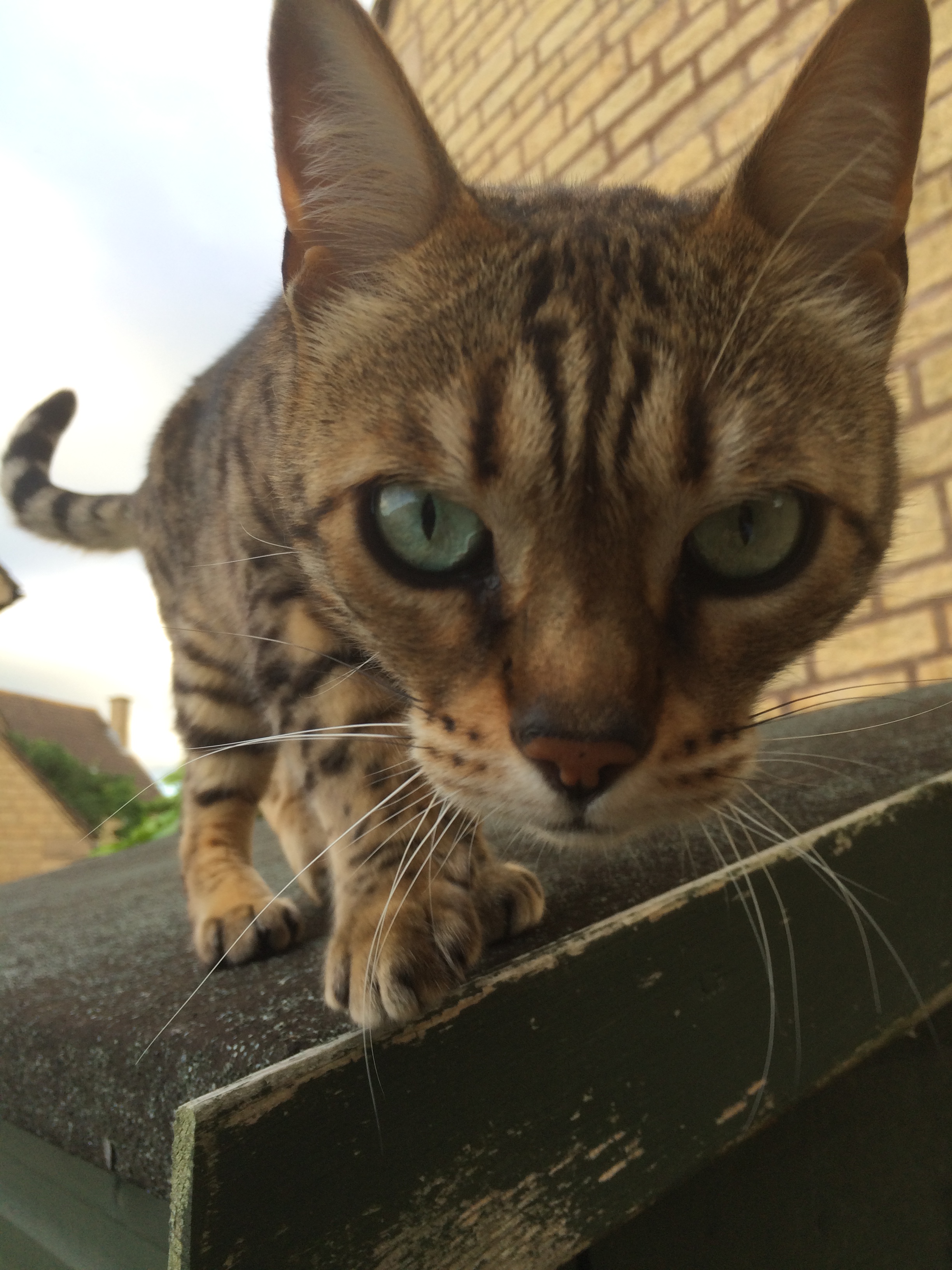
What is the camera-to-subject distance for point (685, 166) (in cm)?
204

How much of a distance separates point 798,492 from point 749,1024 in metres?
0.37

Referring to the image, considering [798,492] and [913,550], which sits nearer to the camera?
[798,492]

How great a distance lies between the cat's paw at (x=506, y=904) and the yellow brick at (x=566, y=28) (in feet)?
8.23

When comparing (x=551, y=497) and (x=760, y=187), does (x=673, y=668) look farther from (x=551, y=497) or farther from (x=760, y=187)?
(x=760, y=187)

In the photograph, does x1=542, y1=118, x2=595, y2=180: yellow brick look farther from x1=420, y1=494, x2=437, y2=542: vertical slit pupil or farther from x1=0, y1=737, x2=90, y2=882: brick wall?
x1=0, y1=737, x2=90, y2=882: brick wall

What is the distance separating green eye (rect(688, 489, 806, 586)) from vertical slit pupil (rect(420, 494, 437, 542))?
0.56ft

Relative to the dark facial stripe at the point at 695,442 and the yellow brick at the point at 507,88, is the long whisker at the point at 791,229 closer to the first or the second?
the dark facial stripe at the point at 695,442

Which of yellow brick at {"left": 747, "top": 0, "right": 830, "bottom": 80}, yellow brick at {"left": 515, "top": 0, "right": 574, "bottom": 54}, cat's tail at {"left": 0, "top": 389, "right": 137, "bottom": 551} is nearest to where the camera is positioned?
cat's tail at {"left": 0, "top": 389, "right": 137, "bottom": 551}

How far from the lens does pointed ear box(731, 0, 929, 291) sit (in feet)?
1.97

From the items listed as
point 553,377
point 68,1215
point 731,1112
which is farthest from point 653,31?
point 68,1215

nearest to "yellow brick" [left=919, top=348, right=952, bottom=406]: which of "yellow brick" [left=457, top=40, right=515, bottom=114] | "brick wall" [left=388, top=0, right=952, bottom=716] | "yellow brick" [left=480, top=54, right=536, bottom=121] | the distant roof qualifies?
"brick wall" [left=388, top=0, right=952, bottom=716]

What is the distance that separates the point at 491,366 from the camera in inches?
22.0

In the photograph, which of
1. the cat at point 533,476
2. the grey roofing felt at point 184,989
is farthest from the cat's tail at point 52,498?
the cat at point 533,476

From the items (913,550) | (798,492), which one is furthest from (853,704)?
(798,492)
